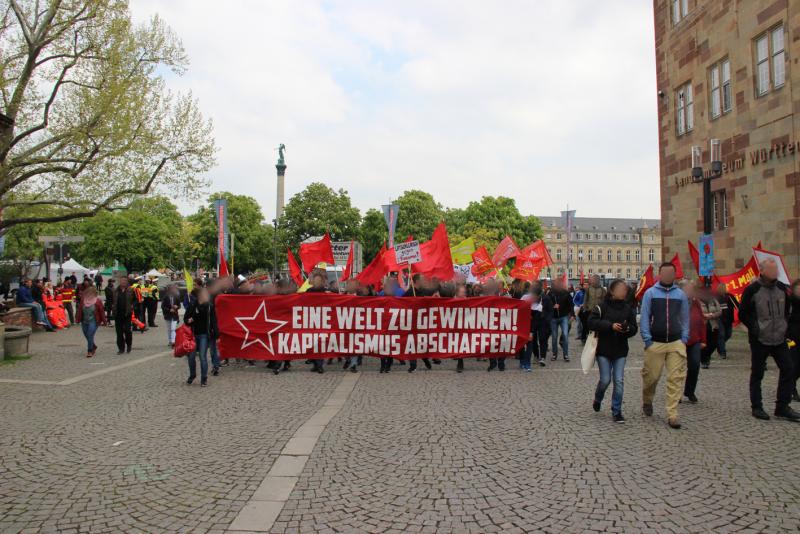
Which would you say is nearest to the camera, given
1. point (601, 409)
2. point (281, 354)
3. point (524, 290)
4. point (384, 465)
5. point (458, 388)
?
point (384, 465)

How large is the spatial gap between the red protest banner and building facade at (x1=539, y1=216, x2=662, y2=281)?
121788mm

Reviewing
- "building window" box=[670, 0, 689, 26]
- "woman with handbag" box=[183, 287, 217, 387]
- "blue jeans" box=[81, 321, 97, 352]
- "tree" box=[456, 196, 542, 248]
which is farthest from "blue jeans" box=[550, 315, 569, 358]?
"tree" box=[456, 196, 542, 248]

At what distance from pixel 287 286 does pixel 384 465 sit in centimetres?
781

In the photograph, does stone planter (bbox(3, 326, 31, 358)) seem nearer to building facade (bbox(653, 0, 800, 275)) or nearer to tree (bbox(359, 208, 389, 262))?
building facade (bbox(653, 0, 800, 275))

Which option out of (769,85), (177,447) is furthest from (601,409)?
(769,85)

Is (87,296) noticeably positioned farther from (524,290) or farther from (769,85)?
(769,85)

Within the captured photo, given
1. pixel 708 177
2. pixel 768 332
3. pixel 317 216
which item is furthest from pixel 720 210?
pixel 317 216

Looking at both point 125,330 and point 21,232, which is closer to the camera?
point 125,330

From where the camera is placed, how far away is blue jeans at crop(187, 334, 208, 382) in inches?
382

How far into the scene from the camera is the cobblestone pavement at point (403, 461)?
4121 mm

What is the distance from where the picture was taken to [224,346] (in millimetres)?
11562

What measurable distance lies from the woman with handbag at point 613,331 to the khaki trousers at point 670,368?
0.97 ft

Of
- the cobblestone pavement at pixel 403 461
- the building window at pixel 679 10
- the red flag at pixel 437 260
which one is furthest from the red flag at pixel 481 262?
the building window at pixel 679 10

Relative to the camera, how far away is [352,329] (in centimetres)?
1162
